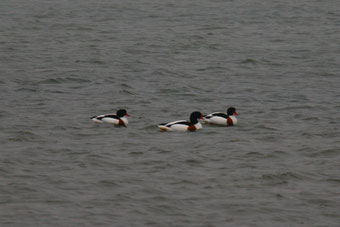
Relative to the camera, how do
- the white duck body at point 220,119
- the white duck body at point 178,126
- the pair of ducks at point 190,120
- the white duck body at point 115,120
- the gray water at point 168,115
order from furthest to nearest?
the white duck body at point 220,119 < the white duck body at point 115,120 < the pair of ducks at point 190,120 < the white duck body at point 178,126 < the gray water at point 168,115

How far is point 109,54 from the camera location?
29656 mm

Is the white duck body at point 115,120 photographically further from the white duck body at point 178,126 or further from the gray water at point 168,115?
the white duck body at point 178,126

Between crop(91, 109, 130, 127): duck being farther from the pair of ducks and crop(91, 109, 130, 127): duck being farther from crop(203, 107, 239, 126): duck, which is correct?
crop(203, 107, 239, 126): duck

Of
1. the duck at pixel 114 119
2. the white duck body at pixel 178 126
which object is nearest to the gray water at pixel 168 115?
the duck at pixel 114 119

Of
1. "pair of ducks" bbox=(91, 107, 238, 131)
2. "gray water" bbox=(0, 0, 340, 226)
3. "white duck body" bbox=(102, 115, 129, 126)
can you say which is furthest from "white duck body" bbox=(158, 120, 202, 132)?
"white duck body" bbox=(102, 115, 129, 126)

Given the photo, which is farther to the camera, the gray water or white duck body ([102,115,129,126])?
white duck body ([102,115,129,126])

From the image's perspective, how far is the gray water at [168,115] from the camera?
1368 cm

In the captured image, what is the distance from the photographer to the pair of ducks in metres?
19.1

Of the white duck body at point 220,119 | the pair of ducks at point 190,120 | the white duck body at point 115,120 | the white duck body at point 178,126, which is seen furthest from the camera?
the white duck body at point 220,119

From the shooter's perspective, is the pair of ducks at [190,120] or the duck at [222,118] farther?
the duck at [222,118]

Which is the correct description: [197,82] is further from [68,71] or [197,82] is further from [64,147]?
[64,147]

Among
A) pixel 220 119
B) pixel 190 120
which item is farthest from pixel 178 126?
pixel 220 119

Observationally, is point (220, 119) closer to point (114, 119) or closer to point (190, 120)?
point (190, 120)

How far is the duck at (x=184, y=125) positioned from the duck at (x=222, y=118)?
47cm
